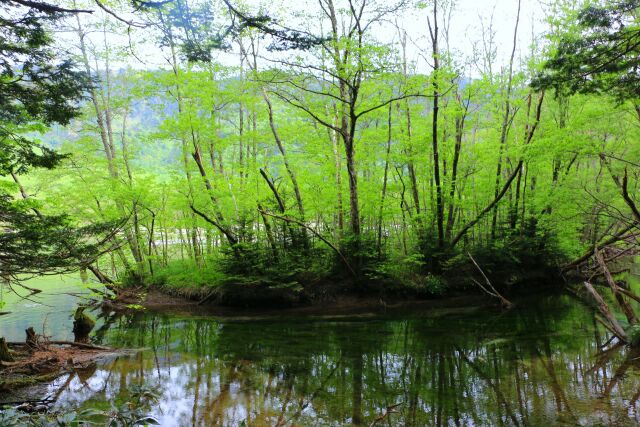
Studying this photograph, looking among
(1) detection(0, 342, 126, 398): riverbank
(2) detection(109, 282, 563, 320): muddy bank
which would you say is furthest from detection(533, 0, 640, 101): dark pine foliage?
(1) detection(0, 342, 126, 398): riverbank

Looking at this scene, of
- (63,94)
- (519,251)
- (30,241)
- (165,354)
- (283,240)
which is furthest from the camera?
A: (519,251)

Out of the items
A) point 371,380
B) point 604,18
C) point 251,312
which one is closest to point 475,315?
point 371,380

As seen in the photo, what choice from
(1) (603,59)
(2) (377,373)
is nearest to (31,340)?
(2) (377,373)

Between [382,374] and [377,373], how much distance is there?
97 millimetres

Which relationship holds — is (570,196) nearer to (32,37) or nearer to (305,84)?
(305,84)

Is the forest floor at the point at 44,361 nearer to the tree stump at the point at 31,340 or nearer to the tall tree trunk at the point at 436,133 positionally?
the tree stump at the point at 31,340

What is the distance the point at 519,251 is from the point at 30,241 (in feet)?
47.9

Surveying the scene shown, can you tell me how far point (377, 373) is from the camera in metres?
6.90

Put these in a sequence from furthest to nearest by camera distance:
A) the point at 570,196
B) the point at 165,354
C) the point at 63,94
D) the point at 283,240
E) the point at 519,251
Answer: the point at 519,251 → the point at 283,240 → the point at 570,196 → the point at 165,354 → the point at 63,94

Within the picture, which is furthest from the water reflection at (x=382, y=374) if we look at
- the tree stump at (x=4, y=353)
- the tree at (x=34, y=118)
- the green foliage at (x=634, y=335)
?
the tree at (x=34, y=118)

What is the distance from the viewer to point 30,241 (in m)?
5.36

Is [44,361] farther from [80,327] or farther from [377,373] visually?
[377,373]

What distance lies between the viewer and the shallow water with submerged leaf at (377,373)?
5168 mm

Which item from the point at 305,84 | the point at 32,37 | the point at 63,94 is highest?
the point at 305,84
